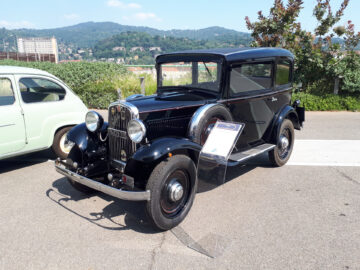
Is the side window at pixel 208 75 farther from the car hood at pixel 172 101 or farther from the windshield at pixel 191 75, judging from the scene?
the car hood at pixel 172 101

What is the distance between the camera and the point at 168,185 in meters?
3.39

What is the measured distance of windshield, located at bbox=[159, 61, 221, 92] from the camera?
174 inches

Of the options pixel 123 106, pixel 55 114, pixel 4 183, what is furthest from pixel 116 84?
pixel 123 106

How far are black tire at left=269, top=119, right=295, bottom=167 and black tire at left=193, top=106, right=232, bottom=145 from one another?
1372 millimetres

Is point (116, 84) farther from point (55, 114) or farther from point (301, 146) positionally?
point (301, 146)

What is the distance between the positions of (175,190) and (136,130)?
0.79 metres

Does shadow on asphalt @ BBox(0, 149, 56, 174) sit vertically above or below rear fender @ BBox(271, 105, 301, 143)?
below

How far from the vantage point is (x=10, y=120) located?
15.9 ft

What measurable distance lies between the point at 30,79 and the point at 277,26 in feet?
30.3

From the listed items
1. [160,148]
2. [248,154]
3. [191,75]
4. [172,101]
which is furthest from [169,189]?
[191,75]

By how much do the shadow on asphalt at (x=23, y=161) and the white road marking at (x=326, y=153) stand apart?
4656mm

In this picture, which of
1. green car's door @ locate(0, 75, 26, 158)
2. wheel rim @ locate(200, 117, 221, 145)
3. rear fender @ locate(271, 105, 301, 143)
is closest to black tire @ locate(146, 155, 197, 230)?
wheel rim @ locate(200, 117, 221, 145)

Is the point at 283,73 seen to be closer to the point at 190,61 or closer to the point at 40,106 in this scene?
the point at 190,61

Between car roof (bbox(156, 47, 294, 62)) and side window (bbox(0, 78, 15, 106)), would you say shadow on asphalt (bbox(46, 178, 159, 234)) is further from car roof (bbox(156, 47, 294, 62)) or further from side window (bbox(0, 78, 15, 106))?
car roof (bbox(156, 47, 294, 62))
